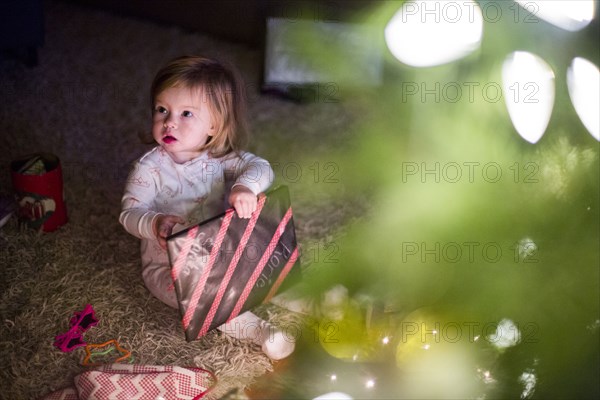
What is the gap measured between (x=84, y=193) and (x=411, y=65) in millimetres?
858

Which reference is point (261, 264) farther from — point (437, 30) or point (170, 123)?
point (437, 30)

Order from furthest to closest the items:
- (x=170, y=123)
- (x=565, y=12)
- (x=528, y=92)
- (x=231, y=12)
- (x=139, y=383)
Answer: (x=231, y=12), (x=528, y=92), (x=565, y=12), (x=170, y=123), (x=139, y=383)

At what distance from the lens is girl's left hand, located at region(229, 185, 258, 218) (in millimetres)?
1163

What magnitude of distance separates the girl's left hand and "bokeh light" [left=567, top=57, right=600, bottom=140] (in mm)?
674

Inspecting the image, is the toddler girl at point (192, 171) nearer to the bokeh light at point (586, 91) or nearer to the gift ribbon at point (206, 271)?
the gift ribbon at point (206, 271)

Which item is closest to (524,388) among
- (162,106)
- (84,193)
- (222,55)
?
(162,106)

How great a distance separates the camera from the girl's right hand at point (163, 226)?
112 cm

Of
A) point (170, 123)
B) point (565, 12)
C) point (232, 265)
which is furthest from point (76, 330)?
point (565, 12)

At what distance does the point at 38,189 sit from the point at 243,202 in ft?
1.64

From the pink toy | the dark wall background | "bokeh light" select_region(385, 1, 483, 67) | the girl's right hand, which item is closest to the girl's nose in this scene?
the girl's right hand

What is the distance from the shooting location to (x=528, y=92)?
4.58ft

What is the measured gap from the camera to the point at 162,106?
1.19m

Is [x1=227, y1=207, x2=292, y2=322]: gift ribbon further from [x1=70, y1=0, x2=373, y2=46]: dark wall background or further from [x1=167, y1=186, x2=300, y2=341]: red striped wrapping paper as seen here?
[x1=70, y1=0, x2=373, y2=46]: dark wall background

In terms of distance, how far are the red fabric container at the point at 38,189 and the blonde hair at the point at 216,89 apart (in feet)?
1.09
